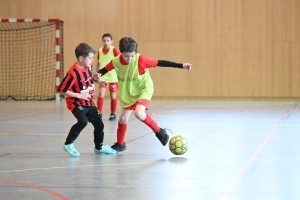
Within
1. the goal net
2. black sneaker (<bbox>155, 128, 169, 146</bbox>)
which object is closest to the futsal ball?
black sneaker (<bbox>155, 128, 169, 146</bbox>)

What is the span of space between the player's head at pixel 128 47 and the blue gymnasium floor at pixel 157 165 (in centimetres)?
118

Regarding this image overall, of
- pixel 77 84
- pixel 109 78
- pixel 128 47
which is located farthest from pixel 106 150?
pixel 109 78

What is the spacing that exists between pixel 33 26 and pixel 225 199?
1656 cm

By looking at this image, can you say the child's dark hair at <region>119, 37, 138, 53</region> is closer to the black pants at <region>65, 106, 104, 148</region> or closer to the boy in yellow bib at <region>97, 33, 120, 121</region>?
the black pants at <region>65, 106, 104, 148</region>

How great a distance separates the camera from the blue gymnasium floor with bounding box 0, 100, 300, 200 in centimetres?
483

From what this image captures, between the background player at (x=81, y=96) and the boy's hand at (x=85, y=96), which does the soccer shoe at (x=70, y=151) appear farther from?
the boy's hand at (x=85, y=96)

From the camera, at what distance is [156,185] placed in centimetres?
514

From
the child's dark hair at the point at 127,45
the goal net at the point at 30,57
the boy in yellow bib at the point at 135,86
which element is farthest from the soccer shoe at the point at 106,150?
the goal net at the point at 30,57

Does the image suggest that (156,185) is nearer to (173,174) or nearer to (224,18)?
(173,174)

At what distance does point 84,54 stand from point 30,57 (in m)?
13.4

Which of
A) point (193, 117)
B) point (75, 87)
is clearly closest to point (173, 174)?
point (75, 87)

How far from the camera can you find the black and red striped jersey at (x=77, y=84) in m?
7.05

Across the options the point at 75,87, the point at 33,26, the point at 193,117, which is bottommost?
the point at 193,117

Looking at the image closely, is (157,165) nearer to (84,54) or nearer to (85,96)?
(85,96)
